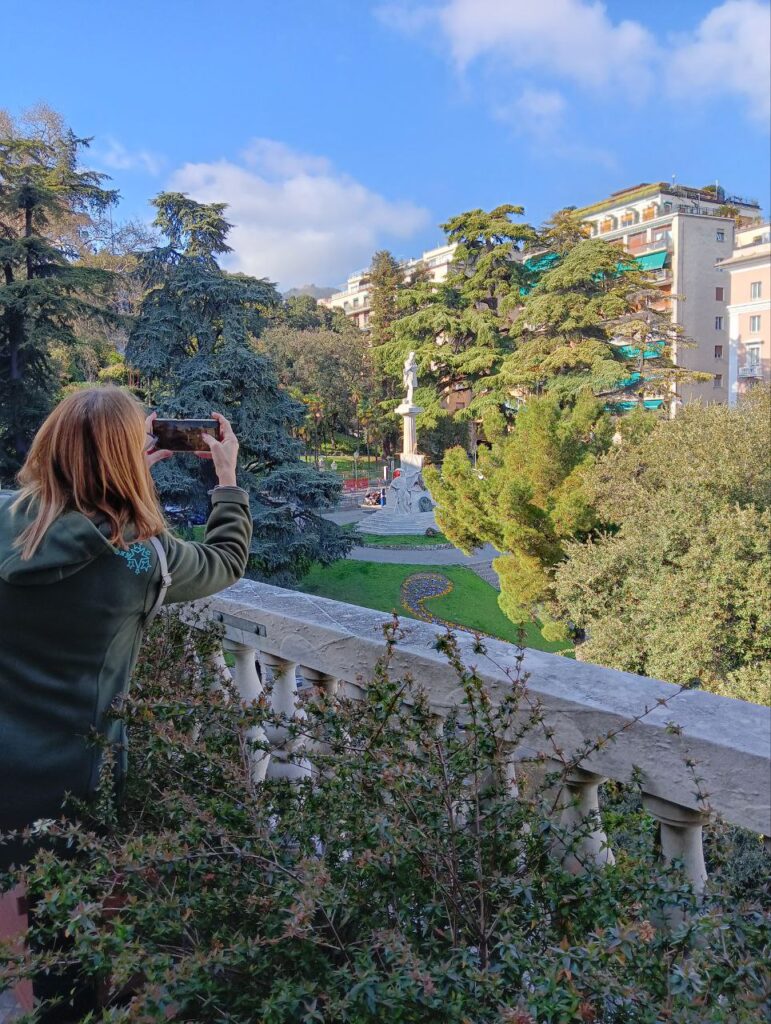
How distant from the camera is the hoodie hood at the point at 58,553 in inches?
54.9

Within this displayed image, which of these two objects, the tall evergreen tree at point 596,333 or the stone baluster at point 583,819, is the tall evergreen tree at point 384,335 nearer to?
the tall evergreen tree at point 596,333

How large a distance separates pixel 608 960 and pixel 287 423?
15.8 m

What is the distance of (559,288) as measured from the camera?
26.8 meters

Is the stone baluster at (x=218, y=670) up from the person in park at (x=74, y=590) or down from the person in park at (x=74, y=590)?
down

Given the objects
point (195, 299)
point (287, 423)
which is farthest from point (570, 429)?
point (195, 299)

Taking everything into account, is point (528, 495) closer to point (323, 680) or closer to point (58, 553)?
point (323, 680)

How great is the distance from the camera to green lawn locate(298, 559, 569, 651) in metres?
16.1

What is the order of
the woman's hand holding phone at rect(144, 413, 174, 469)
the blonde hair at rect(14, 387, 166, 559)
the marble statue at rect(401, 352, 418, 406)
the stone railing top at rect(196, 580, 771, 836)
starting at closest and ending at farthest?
1. the stone railing top at rect(196, 580, 771, 836)
2. the blonde hair at rect(14, 387, 166, 559)
3. the woman's hand holding phone at rect(144, 413, 174, 469)
4. the marble statue at rect(401, 352, 418, 406)

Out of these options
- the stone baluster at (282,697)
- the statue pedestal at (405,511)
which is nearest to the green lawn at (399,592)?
the statue pedestal at (405,511)

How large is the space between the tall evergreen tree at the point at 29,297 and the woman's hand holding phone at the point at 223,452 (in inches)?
606

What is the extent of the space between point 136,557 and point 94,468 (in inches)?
7.9

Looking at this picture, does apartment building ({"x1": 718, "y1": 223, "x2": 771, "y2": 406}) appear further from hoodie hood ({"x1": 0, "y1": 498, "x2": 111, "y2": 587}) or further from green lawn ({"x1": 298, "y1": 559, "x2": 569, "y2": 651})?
hoodie hood ({"x1": 0, "y1": 498, "x2": 111, "y2": 587})

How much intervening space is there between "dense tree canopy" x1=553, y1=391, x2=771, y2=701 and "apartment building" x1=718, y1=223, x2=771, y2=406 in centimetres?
2211

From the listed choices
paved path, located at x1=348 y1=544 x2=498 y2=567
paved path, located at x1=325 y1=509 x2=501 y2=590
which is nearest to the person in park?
paved path, located at x1=325 y1=509 x2=501 y2=590
